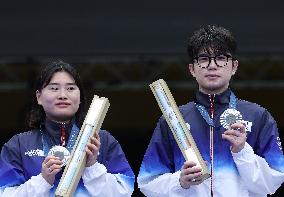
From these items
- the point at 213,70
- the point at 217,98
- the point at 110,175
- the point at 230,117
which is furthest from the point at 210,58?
the point at 110,175

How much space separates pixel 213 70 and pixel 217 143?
1.03 ft

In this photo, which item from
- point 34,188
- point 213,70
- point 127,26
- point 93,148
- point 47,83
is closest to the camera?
point 93,148

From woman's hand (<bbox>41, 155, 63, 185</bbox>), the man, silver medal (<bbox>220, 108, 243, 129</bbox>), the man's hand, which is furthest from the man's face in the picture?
woman's hand (<bbox>41, 155, 63, 185</bbox>)

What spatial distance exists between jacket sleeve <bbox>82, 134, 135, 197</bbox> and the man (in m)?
0.08

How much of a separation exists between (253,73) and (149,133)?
122 cm

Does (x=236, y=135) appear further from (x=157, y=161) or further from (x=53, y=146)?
(x=53, y=146)

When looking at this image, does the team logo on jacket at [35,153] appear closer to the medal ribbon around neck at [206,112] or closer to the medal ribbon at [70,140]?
the medal ribbon at [70,140]

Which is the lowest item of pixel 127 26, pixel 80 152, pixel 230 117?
pixel 80 152

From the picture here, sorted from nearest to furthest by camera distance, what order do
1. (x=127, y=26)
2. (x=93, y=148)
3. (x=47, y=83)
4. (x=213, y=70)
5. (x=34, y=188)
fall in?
(x=93, y=148) < (x=34, y=188) < (x=213, y=70) < (x=47, y=83) < (x=127, y=26)

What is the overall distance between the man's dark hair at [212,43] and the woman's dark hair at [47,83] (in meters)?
0.52

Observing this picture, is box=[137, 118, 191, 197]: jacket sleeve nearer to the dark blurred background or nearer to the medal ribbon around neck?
the medal ribbon around neck

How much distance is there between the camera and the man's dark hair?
129 inches

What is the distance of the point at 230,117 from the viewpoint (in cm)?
308

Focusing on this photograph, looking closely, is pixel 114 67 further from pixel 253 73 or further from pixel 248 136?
pixel 248 136
